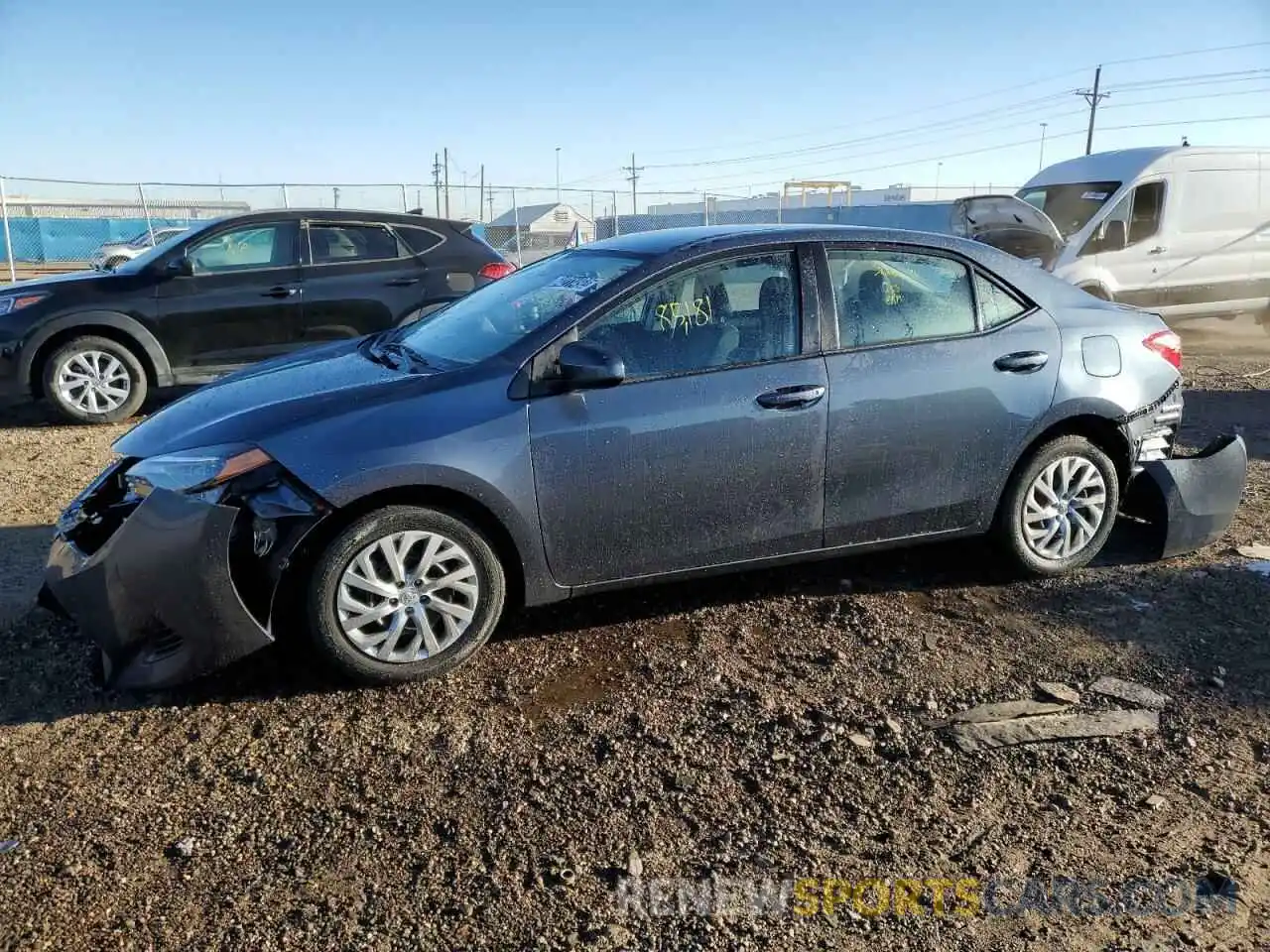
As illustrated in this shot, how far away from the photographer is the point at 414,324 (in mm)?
4582

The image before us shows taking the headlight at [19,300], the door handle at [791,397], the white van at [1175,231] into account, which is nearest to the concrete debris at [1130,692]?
the door handle at [791,397]

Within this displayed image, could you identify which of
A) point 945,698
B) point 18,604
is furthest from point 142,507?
point 945,698

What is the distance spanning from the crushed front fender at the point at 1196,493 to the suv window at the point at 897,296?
1315 millimetres

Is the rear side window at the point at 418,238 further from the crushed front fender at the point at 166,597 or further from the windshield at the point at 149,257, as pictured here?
the crushed front fender at the point at 166,597

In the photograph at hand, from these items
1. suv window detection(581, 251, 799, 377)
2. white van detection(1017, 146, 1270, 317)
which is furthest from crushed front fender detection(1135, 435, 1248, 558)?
white van detection(1017, 146, 1270, 317)

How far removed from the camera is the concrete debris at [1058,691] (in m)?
3.45

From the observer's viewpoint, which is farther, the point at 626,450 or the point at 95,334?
the point at 95,334

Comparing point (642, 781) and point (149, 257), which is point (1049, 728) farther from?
point (149, 257)

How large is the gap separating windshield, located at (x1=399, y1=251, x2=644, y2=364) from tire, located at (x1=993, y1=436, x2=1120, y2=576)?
2.03 m

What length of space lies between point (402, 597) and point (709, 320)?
5.31 feet

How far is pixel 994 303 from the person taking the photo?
4352 millimetres

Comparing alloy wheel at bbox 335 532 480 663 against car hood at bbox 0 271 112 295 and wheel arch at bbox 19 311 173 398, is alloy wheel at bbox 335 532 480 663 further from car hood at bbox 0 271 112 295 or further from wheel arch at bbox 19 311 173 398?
car hood at bbox 0 271 112 295

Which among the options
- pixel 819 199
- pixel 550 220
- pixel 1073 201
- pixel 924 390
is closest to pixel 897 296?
pixel 924 390

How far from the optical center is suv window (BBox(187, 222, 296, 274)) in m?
7.80
